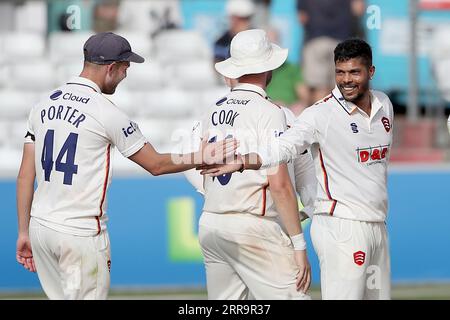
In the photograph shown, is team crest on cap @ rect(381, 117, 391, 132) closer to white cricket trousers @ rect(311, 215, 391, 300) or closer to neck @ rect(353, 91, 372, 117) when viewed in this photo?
neck @ rect(353, 91, 372, 117)

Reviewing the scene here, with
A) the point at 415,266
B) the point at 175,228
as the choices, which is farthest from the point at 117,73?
the point at 415,266

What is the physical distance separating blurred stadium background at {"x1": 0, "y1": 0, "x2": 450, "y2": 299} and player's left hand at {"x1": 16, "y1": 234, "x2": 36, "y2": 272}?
159 inches

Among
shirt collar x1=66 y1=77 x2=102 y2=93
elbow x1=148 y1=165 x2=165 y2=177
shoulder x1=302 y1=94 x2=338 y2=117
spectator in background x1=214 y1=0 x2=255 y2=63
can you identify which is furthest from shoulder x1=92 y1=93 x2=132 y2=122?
spectator in background x1=214 y1=0 x2=255 y2=63

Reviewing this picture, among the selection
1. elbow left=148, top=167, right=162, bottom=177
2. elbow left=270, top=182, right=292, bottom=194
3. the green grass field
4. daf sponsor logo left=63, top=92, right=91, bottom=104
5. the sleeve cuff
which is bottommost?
the green grass field

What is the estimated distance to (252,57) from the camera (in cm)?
647

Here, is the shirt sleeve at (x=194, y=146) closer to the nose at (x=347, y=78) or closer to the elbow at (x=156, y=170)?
the elbow at (x=156, y=170)

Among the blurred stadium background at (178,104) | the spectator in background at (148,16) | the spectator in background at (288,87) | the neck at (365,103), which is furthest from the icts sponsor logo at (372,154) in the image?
the spectator in background at (148,16)

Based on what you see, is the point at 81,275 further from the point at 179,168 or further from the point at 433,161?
the point at 433,161

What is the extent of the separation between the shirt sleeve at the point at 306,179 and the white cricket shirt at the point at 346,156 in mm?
396

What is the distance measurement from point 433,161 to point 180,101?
307 cm

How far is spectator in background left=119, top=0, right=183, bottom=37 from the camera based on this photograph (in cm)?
1324

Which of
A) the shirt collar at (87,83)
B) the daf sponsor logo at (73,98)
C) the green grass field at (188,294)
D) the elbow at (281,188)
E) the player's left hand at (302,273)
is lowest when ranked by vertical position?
the green grass field at (188,294)

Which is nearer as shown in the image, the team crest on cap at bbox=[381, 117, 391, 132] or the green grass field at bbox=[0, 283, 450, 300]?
the team crest on cap at bbox=[381, 117, 391, 132]

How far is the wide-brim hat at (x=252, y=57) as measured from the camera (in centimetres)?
642
